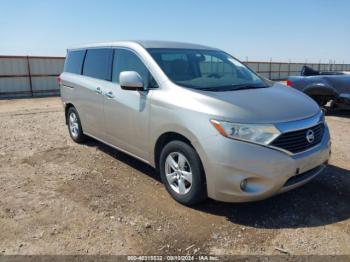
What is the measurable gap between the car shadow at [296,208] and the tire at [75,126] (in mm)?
3312

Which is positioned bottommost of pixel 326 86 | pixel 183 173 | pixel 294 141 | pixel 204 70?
pixel 183 173

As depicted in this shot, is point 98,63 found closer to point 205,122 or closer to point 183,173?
point 183,173

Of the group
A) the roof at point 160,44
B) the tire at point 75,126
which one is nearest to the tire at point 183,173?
the roof at point 160,44

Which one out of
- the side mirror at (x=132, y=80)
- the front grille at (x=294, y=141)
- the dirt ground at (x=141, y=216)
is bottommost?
the dirt ground at (x=141, y=216)

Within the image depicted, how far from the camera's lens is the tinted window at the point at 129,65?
404cm

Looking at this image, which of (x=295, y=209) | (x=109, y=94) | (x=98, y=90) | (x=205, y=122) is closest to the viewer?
(x=205, y=122)

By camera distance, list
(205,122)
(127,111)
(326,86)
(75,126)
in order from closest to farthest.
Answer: (205,122)
(127,111)
(75,126)
(326,86)

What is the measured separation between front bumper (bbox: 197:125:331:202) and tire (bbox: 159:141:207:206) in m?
0.11

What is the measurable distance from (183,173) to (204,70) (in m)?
1.55

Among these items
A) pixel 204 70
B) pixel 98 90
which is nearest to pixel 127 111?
pixel 98 90

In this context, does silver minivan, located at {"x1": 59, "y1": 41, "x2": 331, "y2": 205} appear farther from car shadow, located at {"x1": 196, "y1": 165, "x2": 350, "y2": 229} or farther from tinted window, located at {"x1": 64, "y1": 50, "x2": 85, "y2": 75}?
tinted window, located at {"x1": 64, "y1": 50, "x2": 85, "y2": 75}

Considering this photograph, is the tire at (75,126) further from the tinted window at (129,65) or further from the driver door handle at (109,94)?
the tinted window at (129,65)

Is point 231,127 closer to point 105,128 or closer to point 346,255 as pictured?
point 346,255

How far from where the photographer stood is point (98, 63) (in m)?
5.23
